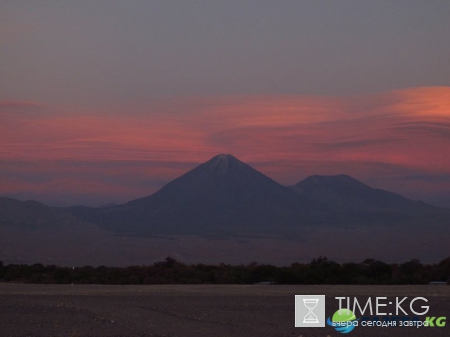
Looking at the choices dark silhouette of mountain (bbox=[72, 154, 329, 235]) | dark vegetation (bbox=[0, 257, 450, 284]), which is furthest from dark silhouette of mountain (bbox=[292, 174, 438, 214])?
dark vegetation (bbox=[0, 257, 450, 284])

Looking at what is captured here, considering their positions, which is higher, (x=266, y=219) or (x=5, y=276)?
(x=266, y=219)

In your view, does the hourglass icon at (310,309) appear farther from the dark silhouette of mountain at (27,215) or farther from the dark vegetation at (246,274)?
the dark silhouette of mountain at (27,215)

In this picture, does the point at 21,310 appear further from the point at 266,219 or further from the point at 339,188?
the point at 339,188

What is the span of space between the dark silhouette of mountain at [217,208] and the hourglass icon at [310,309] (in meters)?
93.5

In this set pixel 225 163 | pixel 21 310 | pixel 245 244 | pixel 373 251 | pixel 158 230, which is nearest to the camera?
pixel 21 310

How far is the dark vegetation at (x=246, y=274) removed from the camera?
2403 centimetres

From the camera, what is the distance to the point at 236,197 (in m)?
135

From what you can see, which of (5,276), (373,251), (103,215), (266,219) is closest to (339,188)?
(266,219)

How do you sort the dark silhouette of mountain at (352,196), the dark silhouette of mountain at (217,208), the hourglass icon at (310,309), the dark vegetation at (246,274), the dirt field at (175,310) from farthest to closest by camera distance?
the dark silhouette of mountain at (352,196)
the dark silhouette of mountain at (217,208)
the dark vegetation at (246,274)
the hourglass icon at (310,309)
the dirt field at (175,310)

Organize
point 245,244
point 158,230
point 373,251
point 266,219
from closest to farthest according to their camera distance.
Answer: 1. point 373,251
2. point 245,244
3. point 158,230
4. point 266,219

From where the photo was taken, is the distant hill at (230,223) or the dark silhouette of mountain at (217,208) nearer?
the distant hill at (230,223)

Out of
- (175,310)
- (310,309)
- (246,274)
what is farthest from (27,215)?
(310,309)

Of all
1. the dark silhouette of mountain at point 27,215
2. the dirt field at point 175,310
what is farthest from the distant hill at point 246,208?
the dirt field at point 175,310

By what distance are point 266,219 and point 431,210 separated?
34501 millimetres
